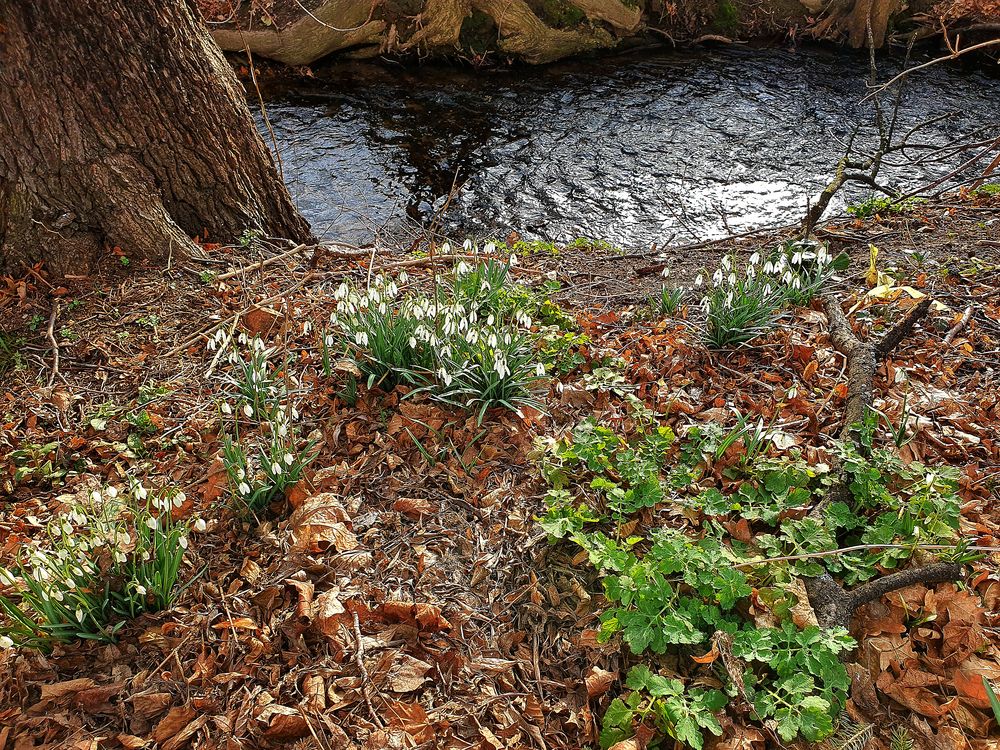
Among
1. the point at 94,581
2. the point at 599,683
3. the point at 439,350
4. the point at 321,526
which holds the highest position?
the point at 439,350

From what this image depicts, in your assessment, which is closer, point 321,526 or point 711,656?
point 711,656

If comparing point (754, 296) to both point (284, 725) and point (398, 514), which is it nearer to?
point (398, 514)

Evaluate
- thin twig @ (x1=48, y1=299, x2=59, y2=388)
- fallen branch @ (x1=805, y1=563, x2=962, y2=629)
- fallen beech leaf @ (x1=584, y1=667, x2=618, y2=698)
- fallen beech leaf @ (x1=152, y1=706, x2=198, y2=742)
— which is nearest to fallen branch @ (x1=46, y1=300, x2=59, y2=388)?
thin twig @ (x1=48, y1=299, x2=59, y2=388)

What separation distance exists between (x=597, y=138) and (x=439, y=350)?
5.43m

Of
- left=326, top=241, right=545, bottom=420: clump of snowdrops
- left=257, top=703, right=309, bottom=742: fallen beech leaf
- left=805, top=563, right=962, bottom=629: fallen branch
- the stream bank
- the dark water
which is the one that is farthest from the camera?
the stream bank

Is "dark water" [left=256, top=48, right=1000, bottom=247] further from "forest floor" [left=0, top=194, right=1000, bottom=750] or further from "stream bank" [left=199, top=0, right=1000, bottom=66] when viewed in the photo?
"forest floor" [left=0, top=194, right=1000, bottom=750]

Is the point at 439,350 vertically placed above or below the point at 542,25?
below

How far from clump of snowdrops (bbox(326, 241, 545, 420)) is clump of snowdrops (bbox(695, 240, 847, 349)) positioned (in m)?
1.01

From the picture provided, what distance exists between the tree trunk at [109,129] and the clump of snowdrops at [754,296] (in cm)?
324

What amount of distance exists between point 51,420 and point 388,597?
2005 millimetres

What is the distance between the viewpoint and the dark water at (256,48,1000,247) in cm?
643

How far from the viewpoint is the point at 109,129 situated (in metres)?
3.81

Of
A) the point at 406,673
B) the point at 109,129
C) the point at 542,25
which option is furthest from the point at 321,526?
the point at 542,25

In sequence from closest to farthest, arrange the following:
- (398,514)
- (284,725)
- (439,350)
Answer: (284,725) < (398,514) < (439,350)
